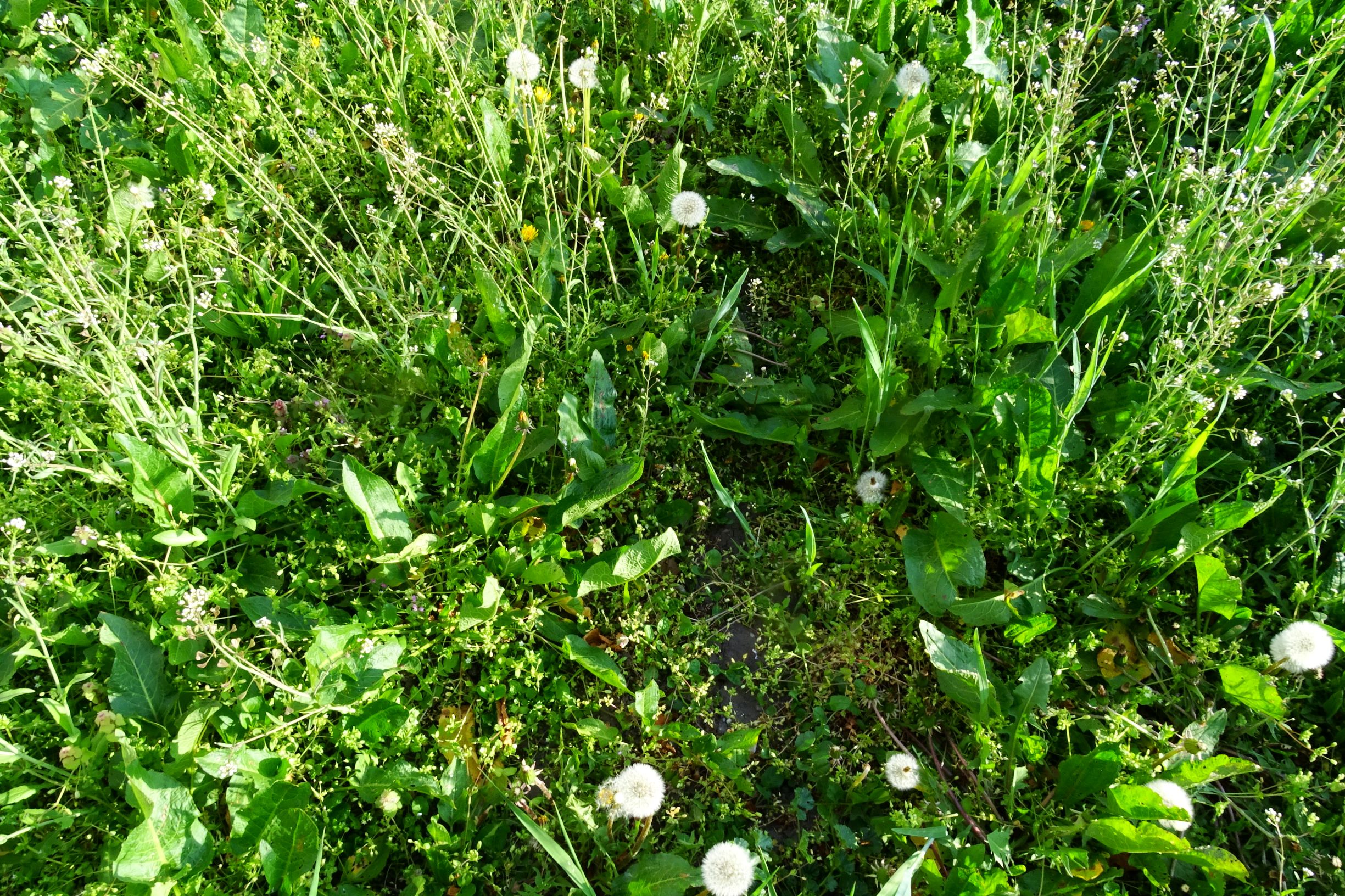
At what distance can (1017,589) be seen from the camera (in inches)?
78.1

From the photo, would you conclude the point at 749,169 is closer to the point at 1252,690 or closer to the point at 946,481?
the point at 946,481

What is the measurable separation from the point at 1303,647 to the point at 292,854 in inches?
90.3

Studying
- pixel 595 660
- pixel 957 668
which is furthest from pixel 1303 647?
pixel 595 660

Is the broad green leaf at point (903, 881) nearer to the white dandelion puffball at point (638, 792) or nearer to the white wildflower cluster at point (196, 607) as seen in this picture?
the white dandelion puffball at point (638, 792)

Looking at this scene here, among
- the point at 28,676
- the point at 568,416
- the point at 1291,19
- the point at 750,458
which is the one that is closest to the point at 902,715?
the point at 750,458

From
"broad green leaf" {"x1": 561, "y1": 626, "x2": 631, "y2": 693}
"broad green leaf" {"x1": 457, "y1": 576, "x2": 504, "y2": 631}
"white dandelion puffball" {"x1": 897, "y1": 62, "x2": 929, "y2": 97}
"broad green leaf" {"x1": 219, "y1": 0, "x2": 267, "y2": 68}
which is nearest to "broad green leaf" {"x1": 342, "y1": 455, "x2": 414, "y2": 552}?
"broad green leaf" {"x1": 457, "y1": 576, "x2": 504, "y2": 631}

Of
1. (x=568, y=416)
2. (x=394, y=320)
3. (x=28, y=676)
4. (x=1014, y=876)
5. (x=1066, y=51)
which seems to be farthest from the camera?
(x=394, y=320)

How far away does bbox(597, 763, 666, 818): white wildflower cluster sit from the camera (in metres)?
1.75

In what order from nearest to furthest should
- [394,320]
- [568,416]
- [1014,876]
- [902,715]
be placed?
[1014,876] → [902,715] → [568,416] → [394,320]

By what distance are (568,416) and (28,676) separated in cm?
140

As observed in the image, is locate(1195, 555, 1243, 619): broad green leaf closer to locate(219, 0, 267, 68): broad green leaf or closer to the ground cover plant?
the ground cover plant

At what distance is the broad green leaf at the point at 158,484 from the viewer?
190 cm

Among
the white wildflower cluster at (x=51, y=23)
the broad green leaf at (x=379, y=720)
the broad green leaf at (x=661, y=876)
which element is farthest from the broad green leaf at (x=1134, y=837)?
the white wildflower cluster at (x=51, y=23)

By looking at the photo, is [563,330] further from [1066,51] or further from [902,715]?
[1066,51]
